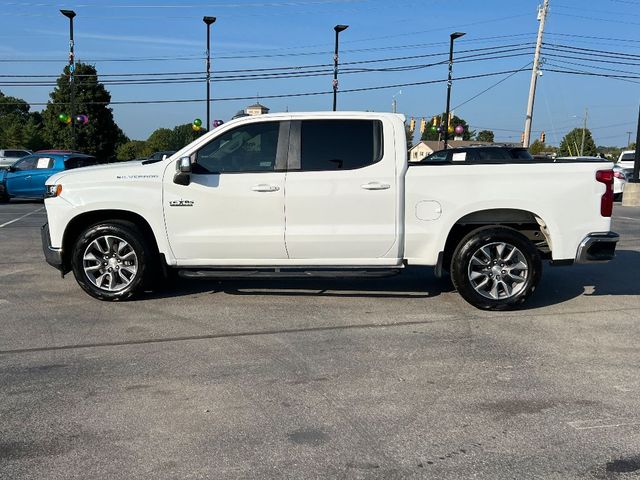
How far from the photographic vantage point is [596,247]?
590cm

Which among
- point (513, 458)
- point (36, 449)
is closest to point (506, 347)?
point (513, 458)

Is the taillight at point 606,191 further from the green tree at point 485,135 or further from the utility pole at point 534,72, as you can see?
the green tree at point 485,135

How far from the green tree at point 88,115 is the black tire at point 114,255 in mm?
50957

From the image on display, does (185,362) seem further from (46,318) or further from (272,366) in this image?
(46,318)

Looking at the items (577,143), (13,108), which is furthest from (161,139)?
(577,143)

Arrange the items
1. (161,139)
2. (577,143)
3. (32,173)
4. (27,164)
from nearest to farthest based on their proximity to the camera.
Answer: (32,173)
(27,164)
(577,143)
(161,139)

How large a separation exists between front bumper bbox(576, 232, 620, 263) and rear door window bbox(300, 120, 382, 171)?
2296mm

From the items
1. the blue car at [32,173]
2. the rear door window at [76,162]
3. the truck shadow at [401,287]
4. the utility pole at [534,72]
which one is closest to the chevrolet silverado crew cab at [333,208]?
the truck shadow at [401,287]

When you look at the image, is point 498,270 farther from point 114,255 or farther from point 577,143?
point 577,143

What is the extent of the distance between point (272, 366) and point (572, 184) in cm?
358

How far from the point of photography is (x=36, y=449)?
3.23m

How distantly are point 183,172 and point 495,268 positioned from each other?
3.39 m

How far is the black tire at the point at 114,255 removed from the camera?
20.1ft

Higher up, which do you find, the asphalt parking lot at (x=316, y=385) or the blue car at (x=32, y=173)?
the blue car at (x=32, y=173)
